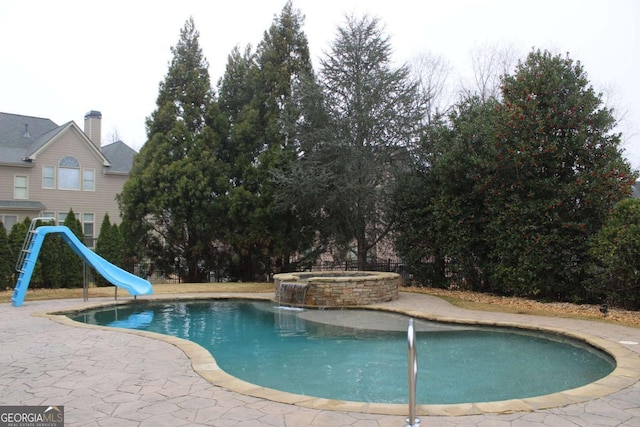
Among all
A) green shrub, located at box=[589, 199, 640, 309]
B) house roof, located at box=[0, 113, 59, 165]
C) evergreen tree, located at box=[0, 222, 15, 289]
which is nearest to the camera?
green shrub, located at box=[589, 199, 640, 309]

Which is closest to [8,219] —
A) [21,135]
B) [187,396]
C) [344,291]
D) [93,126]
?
[21,135]

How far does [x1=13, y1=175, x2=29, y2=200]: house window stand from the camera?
2170cm

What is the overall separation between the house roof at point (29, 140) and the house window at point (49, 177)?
31.4 inches

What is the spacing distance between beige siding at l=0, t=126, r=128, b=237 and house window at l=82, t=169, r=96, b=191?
10cm

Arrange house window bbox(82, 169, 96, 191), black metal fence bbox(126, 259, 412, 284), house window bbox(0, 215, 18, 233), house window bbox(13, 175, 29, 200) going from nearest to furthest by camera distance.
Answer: black metal fence bbox(126, 259, 412, 284)
house window bbox(0, 215, 18, 233)
house window bbox(13, 175, 29, 200)
house window bbox(82, 169, 96, 191)

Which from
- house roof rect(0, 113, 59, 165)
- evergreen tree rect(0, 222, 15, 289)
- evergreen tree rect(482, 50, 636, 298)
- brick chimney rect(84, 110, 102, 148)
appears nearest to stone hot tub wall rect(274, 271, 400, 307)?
evergreen tree rect(482, 50, 636, 298)

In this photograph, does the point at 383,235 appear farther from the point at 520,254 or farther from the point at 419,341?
the point at 419,341

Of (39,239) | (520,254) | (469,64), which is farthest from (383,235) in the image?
(469,64)

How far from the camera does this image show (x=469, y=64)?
75.7 ft

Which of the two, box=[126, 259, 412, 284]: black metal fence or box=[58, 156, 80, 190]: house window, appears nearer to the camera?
box=[126, 259, 412, 284]: black metal fence

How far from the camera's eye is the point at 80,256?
12.0 m

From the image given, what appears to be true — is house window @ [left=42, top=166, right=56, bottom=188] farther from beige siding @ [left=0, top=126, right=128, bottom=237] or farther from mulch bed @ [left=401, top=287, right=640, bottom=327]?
mulch bed @ [left=401, top=287, right=640, bottom=327]

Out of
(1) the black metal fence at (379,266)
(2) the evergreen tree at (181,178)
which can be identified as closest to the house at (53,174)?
(2) the evergreen tree at (181,178)

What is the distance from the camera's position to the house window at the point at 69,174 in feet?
74.6
